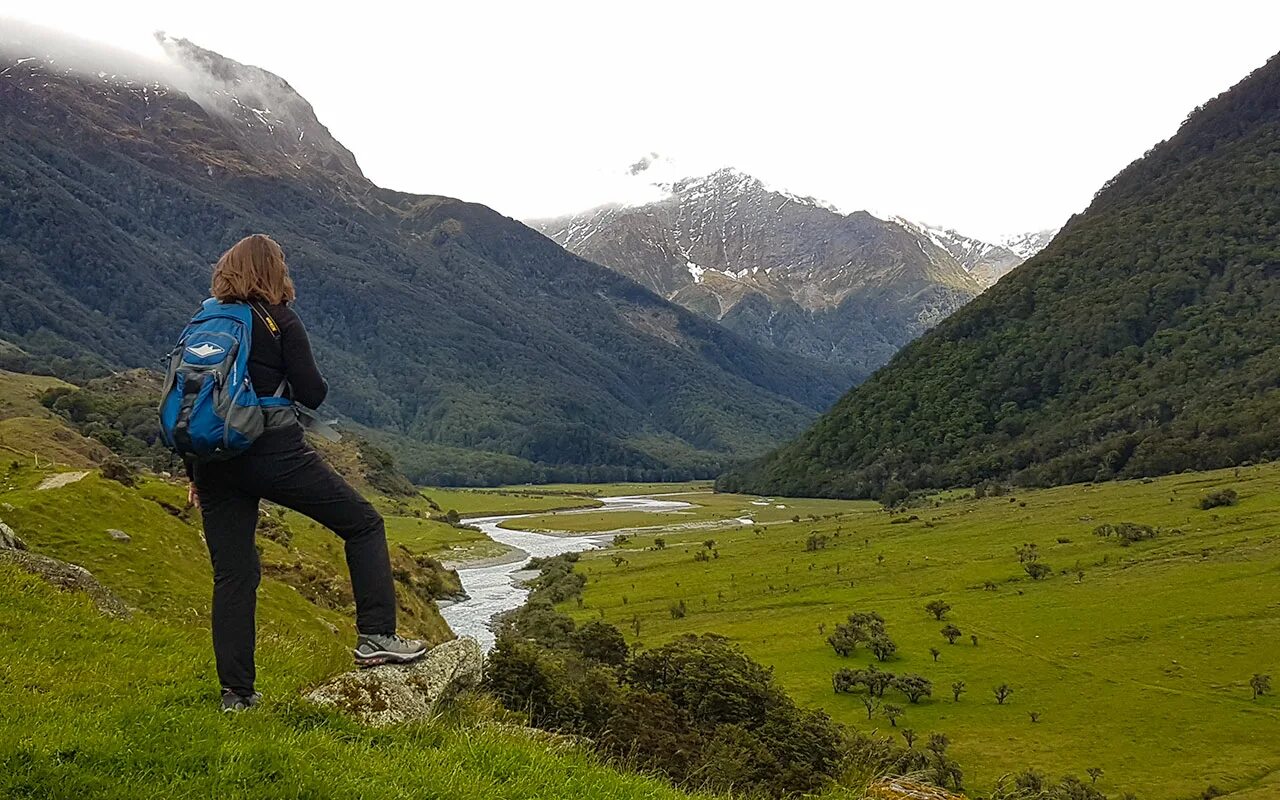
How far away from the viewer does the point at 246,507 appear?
873 centimetres

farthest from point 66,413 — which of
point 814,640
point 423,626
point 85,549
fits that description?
point 85,549

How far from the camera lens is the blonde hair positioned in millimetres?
8422

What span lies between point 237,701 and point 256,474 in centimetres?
228

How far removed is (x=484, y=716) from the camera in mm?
10508

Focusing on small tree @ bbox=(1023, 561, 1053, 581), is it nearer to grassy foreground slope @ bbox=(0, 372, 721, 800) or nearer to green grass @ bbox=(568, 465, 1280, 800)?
green grass @ bbox=(568, 465, 1280, 800)

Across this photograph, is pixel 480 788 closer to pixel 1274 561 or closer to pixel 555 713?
pixel 555 713

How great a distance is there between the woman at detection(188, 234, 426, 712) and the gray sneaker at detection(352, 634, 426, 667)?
3.70 ft

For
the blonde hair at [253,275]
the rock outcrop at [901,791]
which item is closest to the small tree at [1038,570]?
the rock outcrop at [901,791]

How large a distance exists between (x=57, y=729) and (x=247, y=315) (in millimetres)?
3947

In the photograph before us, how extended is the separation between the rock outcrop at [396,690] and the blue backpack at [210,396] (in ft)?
9.69

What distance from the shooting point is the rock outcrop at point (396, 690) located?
912 cm

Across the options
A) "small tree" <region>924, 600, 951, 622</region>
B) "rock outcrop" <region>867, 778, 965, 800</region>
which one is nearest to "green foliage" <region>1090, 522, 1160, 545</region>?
"small tree" <region>924, 600, 951, 622</region>

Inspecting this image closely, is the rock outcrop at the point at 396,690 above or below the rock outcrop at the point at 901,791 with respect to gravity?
above

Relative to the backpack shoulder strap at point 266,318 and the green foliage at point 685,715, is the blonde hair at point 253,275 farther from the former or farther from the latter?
the green foliage at point 685,715
